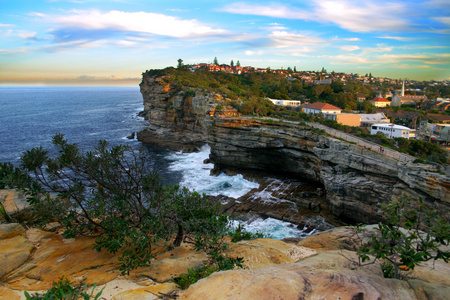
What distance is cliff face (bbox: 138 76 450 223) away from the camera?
17.4m

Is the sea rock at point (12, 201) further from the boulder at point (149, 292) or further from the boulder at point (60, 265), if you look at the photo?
the boulder at point (149, 292)

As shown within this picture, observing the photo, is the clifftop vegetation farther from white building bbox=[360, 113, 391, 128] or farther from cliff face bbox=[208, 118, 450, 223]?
cliff face bbox=[208, 118, 450, 223]

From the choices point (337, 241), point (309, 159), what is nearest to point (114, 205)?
point (337, 241)

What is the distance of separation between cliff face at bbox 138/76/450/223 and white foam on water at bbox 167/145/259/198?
2.11m

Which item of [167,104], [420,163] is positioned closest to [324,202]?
[420,163]

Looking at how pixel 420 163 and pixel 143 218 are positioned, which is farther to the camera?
pixel 420 163

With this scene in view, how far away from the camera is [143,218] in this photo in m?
8.73

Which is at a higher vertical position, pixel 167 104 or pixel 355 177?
pixel 167 104

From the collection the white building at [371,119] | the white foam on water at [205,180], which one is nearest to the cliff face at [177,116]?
the white foam on water at [205,180]

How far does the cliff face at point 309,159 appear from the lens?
1738cm

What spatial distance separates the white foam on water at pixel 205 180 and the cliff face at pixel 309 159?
6.93ft

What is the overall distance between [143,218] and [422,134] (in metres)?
38.7

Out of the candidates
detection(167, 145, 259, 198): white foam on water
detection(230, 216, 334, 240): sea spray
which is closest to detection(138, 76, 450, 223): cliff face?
detection(167, 145, 259, 198): white foam on water

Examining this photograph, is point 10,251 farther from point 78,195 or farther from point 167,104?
point 167,104
